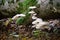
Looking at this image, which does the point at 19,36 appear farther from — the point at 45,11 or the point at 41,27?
the point at 45,11

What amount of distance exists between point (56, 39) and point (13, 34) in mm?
703

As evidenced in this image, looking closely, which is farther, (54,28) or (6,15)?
(6,15)

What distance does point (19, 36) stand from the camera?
3.05m

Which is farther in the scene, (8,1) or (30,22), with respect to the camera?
(8,1)

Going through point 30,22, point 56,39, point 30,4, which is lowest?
point 56,39

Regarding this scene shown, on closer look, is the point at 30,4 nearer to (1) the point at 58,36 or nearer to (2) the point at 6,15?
(2) the point at 6,15

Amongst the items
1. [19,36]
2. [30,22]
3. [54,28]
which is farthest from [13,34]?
[54,28]

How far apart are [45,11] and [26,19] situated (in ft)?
1.21

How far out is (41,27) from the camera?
3.11 meters

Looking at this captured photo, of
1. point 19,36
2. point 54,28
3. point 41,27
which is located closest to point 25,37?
point 19,36

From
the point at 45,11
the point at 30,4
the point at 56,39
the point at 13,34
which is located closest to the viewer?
the point at 56,39

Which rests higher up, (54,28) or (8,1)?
(8,1)

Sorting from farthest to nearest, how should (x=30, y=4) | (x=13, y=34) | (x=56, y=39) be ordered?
(x=30, y=4)
(x=13, y=34)
(x=56, y=39)

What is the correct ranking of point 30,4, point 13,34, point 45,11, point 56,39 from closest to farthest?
point 56,39, point 13,34, point 45,11, point 30,4
